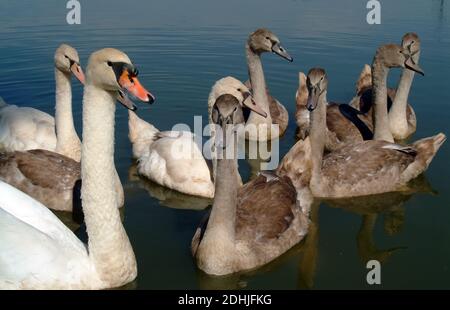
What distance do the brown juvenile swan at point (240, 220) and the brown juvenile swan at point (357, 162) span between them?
3.26 ft

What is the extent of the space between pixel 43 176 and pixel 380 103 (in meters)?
5.60

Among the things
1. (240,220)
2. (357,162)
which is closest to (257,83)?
(357,162)

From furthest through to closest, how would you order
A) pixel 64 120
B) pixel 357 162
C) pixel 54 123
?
pixel 54 123, pixel 64 120, pixel 357 162

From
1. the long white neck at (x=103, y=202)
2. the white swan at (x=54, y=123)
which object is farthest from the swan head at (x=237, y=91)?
the long white neck at (x=103, y=202)

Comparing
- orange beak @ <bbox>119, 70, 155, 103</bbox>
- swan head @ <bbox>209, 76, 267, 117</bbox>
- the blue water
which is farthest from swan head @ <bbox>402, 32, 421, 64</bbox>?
orange beak @ <bbox>119, 70, 155, 103</bbox>

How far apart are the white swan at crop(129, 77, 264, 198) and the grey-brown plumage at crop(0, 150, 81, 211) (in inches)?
46.9

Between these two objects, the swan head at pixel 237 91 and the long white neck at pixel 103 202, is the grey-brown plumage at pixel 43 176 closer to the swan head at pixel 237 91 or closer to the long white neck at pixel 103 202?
the long white neck at pixel 103 202

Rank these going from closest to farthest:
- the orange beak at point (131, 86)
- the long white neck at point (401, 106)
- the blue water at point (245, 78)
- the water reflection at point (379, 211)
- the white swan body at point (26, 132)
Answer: the orange beak at point (131, 86)
the blue water at point (245, 78)
the water reflection at point (379, 211)
the white swan body at point (26, 132)
the long white neck at point (401, 106)

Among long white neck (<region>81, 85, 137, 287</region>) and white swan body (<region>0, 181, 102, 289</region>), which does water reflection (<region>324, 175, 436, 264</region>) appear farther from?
white swan body (<region>0, 181, 102, 289</region>)

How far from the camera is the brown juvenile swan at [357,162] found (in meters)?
8.78

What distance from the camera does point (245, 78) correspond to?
1484 centimetres

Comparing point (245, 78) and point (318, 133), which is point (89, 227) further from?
point (245, 78)
